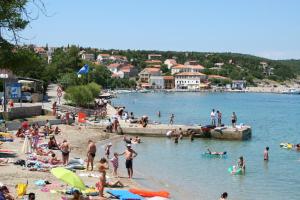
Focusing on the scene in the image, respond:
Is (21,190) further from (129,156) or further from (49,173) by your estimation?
(129,156)

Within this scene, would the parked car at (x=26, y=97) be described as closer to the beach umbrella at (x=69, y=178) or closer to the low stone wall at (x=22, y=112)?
the low stone wall at (x=22, y=112)

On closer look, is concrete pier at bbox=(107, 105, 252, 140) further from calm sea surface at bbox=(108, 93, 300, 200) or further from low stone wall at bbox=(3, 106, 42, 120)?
low stone wall at bbox=(3, 106, 42, 120)

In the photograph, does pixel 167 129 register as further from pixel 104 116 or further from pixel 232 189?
pixel 232 189

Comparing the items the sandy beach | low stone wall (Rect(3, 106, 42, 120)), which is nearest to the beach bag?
the sandy beach

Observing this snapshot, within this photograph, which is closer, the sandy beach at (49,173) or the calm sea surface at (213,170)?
the sandy beach at (49,173)

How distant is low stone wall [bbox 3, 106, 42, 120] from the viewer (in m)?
35.6

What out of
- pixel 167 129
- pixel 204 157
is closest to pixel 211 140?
pixel 167 129

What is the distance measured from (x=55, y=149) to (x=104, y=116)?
21.0 meters

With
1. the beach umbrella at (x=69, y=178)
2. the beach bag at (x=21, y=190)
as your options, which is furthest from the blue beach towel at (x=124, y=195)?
the beach bag at (x=21, y=190)

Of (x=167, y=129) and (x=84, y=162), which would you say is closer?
(x=84, y=162)

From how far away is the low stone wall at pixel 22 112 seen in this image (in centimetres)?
3556

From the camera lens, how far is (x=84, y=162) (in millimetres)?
24172

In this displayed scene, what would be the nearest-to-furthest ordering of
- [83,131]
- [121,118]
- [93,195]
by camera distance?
[93,195], [83,131], [121,118]

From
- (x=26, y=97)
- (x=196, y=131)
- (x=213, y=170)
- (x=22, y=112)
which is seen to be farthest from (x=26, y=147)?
(x=26, y=97)
